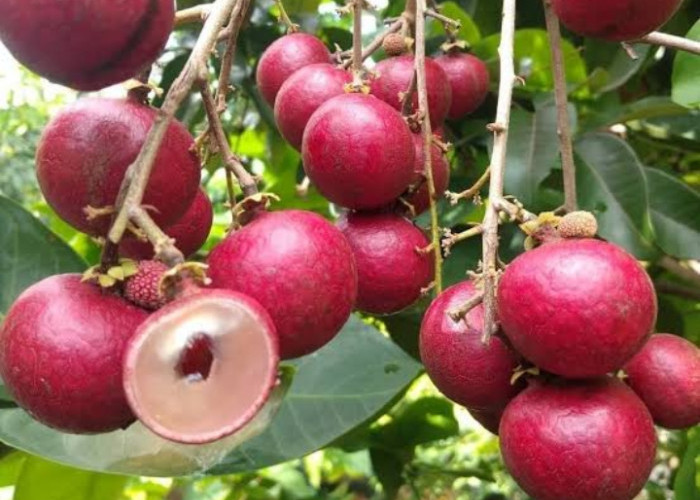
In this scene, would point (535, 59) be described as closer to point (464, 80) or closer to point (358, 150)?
point (464, 80)

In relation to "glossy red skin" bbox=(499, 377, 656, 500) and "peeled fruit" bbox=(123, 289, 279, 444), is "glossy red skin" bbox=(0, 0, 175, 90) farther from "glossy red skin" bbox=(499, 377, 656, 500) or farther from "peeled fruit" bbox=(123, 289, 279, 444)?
"glossy red skin" bbox=(499, 377, 656, 500)

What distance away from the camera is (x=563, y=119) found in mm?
749

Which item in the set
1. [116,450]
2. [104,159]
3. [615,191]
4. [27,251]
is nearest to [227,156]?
[104,159]

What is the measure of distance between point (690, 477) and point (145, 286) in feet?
2.14

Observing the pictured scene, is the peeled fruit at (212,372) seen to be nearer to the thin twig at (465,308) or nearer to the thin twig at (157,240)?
the thin twig at (157,240)

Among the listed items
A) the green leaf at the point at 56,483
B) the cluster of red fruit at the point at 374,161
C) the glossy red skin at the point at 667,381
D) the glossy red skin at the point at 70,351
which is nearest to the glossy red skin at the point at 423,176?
the cluster of red fruit at the point at 374,161

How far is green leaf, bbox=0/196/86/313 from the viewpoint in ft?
3.36

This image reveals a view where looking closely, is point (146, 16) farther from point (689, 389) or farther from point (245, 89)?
point (245, 89)

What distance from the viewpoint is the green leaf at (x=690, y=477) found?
3.10 ft

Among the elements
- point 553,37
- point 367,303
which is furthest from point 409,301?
point 553,37

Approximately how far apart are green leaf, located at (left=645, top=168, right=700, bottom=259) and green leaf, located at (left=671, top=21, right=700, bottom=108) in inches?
8.0

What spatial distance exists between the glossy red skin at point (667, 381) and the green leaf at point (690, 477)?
262mm

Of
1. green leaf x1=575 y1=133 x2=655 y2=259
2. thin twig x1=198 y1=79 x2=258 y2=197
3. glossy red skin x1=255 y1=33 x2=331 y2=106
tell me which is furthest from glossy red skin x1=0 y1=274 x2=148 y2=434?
green leaf x1=575 y1=133 x2=655 y2=259

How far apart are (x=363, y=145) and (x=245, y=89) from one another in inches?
29.2
